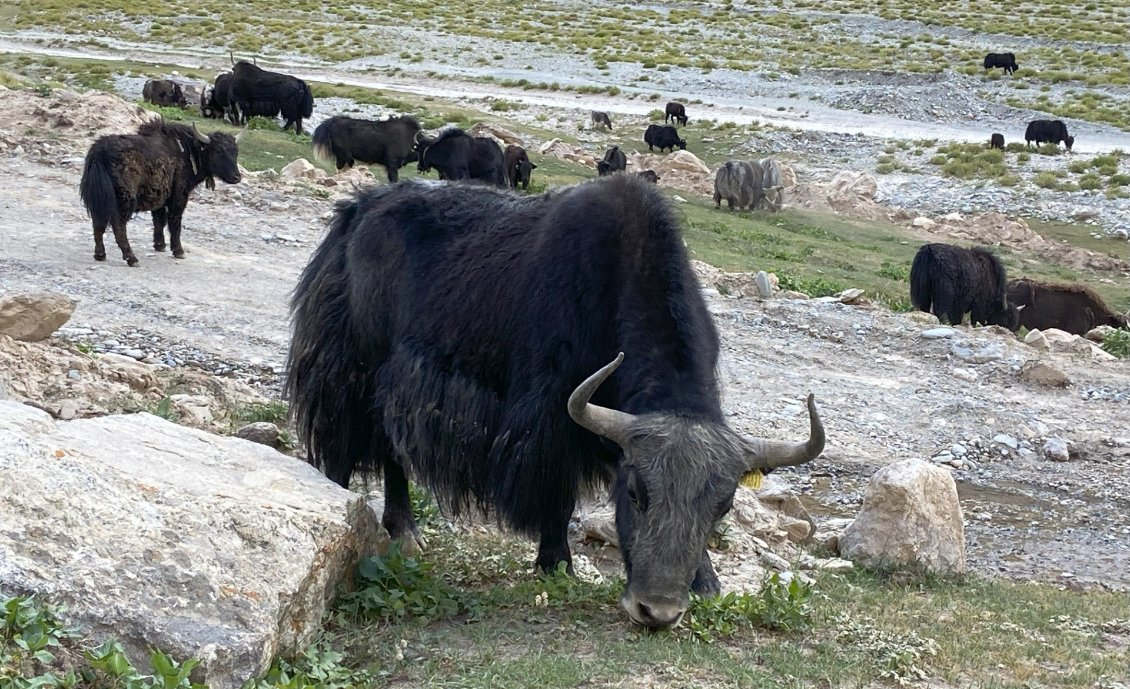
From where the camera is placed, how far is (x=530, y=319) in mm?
5176

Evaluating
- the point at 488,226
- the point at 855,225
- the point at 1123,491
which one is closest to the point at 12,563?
the point at 488,226

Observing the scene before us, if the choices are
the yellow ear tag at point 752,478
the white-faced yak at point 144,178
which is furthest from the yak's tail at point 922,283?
the yellow ear tag at point 752,478

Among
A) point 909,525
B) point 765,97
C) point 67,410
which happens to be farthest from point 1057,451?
point 765,97

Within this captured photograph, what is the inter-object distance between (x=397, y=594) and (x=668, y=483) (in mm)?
1154

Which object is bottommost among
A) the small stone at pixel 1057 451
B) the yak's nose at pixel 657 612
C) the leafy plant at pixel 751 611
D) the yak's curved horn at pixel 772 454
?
the small stone at pixel 1057 451

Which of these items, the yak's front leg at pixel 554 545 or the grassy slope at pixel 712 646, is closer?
the grassy slope at pixel 712 646

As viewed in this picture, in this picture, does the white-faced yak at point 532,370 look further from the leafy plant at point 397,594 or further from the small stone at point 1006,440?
the small stone at point 1006,440

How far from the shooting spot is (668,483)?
176 inches

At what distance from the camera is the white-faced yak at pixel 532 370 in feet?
14.9

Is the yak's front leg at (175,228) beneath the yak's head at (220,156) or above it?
beneath

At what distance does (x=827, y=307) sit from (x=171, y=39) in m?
46.0

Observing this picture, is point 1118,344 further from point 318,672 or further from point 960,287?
point 318,672

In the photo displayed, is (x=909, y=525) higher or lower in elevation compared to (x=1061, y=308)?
higher

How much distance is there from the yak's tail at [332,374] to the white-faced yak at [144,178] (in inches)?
252
